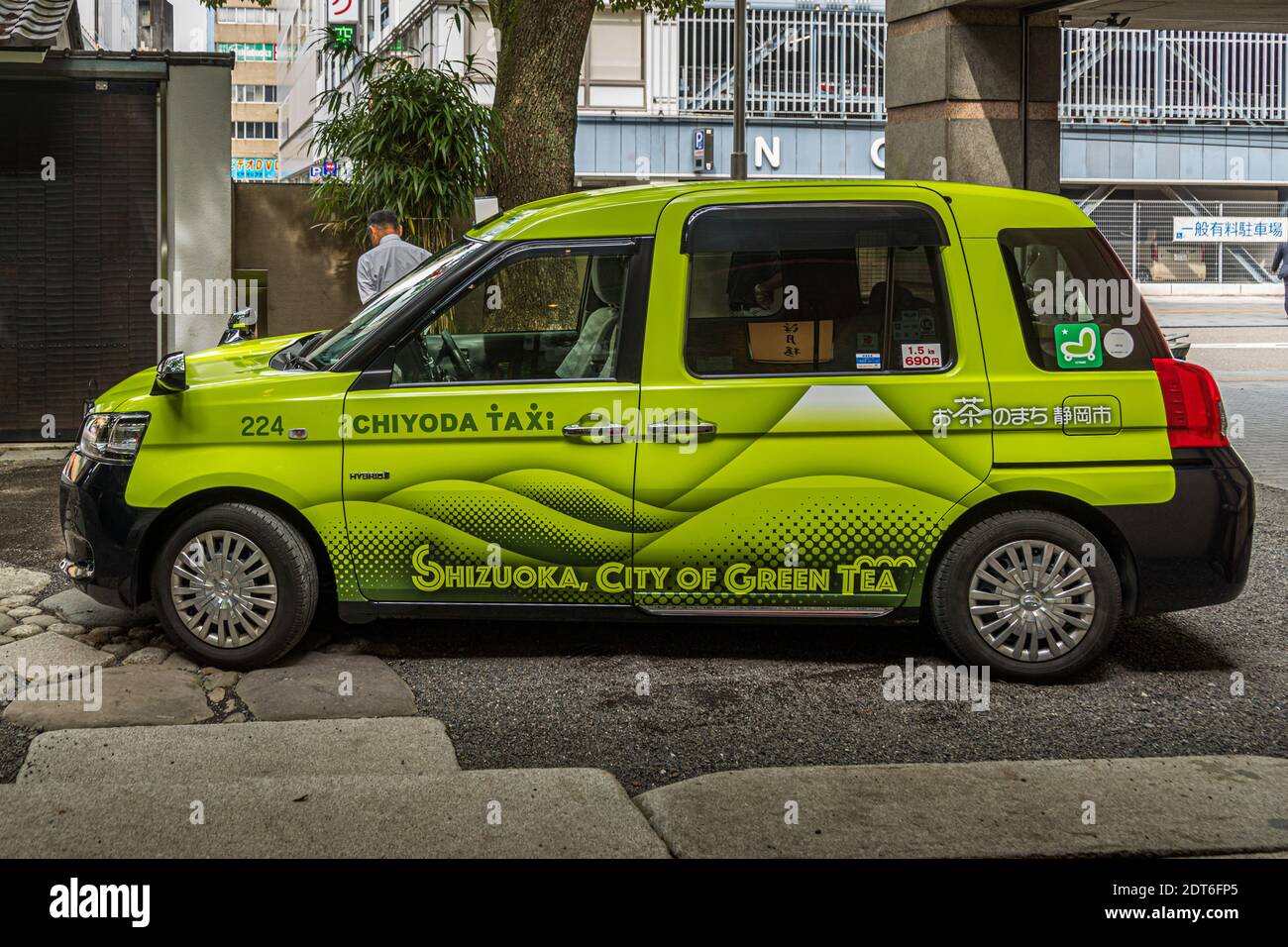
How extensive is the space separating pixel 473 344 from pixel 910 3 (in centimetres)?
864

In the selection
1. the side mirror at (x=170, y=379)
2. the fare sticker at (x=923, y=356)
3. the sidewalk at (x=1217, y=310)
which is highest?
the sidewalk at (x=1217, y=310)

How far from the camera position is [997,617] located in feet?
19.8

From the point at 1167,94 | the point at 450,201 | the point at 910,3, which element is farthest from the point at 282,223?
the point at 1167,94

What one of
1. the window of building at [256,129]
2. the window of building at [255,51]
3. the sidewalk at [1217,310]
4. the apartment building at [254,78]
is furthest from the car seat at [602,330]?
the window of building at [256,129]

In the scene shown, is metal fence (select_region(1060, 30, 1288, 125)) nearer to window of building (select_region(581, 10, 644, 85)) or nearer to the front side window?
window of building (select_region(581, 10, 644, 85))

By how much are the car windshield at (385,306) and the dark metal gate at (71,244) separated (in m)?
7.07

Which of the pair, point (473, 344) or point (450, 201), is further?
point (450, 201)

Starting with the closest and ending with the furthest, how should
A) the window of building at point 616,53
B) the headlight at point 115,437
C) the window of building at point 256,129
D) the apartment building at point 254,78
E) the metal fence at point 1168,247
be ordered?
the headlight at point 115,437 < the window of building at point 616,53 < the metal fence at point 1168,247 < the apartment building at point 254,78 < the window of building at point 256,129

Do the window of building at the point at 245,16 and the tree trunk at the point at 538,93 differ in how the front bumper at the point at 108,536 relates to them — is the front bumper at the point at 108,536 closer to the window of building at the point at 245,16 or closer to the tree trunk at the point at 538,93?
the tree trunk at the point at 538,93

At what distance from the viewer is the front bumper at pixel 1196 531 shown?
235 inches

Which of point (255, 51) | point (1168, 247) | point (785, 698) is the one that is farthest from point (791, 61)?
point (255, 51)

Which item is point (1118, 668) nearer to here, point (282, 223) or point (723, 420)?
point (723, 420)

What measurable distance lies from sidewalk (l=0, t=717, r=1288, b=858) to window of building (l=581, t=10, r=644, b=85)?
33.6 metres

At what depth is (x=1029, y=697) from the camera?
19.5 ft
